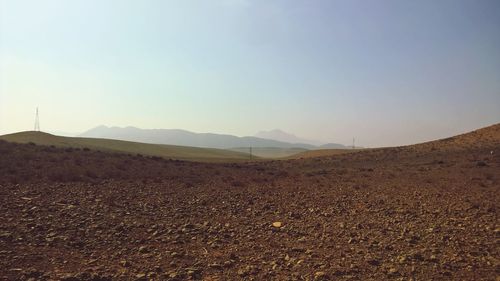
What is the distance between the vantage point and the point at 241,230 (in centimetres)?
1123

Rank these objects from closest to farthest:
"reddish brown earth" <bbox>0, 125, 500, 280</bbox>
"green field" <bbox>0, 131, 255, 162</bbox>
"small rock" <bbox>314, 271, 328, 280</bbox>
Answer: "small rock" <bbox>314, 271, 328, 280</bbox>, "reddish brown earth" <bbox>0, 125, 500, 280</bbox>, "green field" <bbox>0, 131, 255, 162</bbox>

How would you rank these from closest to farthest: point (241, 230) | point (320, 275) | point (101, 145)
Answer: point (320, 275), point (241, 230), point (101, 145)

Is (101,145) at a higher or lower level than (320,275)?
higher

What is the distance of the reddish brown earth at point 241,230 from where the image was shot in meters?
7.92

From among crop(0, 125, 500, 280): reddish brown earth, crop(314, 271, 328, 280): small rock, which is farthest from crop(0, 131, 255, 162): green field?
crop(314, 271, 328, 280): small rock

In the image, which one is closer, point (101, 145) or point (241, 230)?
point (241, 230)

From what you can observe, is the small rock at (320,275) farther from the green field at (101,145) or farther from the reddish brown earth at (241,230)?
the green field at (101,145)

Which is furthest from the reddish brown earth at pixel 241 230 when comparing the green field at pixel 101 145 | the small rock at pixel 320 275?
the green field at pixel 101 145

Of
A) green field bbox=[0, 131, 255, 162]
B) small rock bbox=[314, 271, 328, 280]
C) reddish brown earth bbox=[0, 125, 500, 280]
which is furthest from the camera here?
green field bbox=[0, 131, 255, 162]

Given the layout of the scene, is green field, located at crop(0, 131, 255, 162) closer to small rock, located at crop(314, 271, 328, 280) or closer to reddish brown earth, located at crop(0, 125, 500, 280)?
reddish brown earth, located at crop(0, 125, 500, 280)

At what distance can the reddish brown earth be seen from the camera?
7918 mm

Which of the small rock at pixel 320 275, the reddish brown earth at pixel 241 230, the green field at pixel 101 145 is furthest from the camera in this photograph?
the green field at pixel 101 145

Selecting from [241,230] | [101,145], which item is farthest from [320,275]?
[101,145]

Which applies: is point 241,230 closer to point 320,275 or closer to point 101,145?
point 320,275
